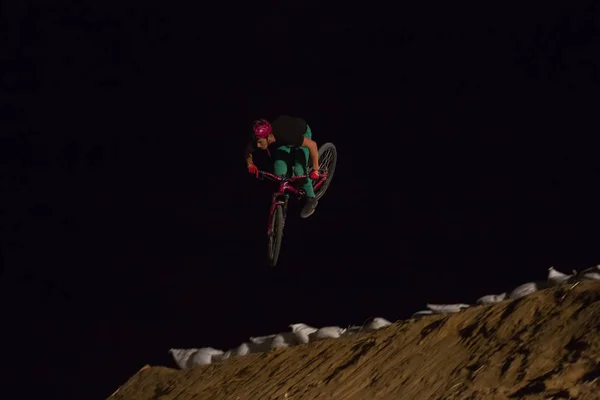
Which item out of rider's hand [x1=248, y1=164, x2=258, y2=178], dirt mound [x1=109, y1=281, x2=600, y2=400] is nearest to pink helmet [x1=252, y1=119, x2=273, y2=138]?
rider's hand [x1=248, y1=164, x2=258, y2=178]

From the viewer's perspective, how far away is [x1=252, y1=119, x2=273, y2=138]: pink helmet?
20.7 feet

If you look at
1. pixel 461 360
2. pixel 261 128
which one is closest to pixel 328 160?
pixel 261 128

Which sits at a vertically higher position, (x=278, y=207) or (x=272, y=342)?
(x=278, y=207)

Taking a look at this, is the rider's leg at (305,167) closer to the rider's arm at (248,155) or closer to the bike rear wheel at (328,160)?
the rider's arm at (248,155)

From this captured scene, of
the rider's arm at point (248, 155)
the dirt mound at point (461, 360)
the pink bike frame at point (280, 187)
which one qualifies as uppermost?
the rider's arm at point (248, 155)

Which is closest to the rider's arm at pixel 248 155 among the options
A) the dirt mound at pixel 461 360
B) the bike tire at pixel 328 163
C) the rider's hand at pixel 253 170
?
the rider's hand at pixel 253 170

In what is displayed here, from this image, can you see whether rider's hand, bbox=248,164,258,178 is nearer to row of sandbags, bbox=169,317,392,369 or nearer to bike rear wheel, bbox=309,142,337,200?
bike rear wheel, bbox=309,142,337,200

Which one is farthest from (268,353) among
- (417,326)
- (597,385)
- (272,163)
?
(597,385)

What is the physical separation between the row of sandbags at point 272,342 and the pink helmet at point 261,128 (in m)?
2.15

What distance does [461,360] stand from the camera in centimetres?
639

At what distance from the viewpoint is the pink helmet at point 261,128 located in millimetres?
6297

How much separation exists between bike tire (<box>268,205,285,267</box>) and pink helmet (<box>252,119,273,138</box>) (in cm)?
52

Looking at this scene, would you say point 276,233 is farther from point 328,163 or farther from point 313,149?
point 328,163

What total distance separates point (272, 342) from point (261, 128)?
2988 mm
